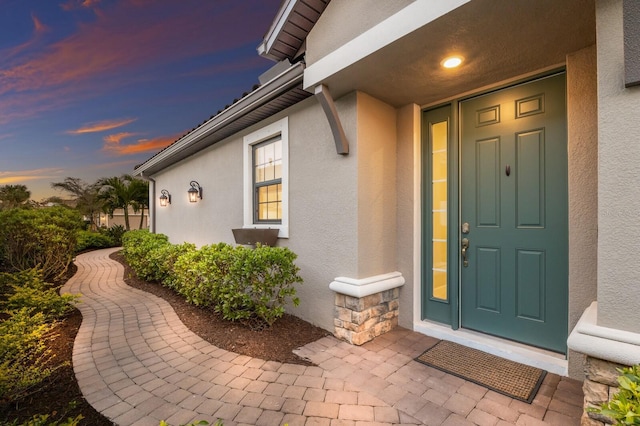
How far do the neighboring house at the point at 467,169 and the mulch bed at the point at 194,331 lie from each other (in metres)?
0.45

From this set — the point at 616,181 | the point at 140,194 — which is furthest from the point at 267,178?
the point at 140,194

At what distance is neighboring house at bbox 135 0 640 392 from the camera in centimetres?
170

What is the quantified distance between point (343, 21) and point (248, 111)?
209cm

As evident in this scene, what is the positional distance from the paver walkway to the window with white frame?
1900mm

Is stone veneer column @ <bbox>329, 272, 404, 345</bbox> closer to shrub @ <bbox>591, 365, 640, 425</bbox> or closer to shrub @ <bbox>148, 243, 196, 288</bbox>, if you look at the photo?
shrub @ <bbox>591, 365, 640, 425</bbox>

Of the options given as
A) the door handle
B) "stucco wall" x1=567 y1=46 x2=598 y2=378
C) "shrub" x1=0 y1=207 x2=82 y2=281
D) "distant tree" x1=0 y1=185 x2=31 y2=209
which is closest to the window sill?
the door handle

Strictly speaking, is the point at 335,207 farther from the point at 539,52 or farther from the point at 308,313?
the point at 539,52

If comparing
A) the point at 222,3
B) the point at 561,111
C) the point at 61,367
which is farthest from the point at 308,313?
the point at 222,3

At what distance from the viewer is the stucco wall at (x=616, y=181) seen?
63.5 inches

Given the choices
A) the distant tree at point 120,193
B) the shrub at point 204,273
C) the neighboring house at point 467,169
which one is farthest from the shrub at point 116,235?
the neighboring house at point 467,169

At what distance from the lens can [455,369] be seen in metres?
2.62

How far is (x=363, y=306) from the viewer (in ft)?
10.4

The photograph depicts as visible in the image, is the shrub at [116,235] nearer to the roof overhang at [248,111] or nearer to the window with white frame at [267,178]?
the roof overhang at [248,111]

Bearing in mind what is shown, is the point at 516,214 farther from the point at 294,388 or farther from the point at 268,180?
the point at 268,180
